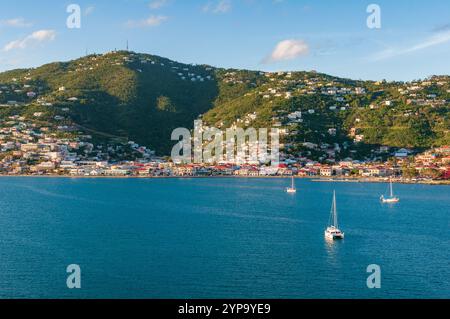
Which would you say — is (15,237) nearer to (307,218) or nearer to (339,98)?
(307,218)

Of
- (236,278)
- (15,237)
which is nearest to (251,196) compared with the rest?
(15,237)
